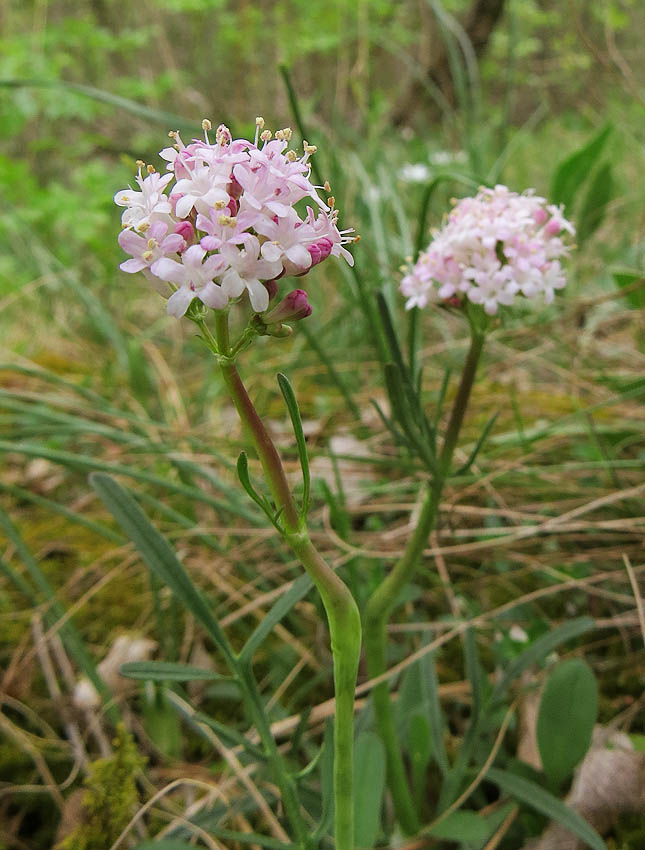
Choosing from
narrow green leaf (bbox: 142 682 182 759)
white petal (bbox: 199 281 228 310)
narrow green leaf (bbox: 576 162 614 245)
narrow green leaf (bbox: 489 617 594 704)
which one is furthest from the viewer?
narrow green leaf (bbox: 576 162 614 245)

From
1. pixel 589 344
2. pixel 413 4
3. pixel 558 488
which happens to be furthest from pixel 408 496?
pixel 413 4

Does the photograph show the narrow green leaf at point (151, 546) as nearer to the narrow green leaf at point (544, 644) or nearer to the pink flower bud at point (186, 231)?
the pink flower bud at point (186, 231)

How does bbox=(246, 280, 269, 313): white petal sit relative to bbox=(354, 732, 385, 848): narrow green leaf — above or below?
above

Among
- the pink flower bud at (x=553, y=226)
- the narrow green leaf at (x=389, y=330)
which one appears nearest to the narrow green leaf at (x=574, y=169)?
the pink flower bud at (x=553, y=226)

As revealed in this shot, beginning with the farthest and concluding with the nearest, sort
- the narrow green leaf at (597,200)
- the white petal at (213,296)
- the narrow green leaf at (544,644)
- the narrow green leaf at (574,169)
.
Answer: the narrow green leaf at (597,200) < the narrow green leaf at (574,169) < the narrow green leaf at (544,644) < the white petal at (213,296)

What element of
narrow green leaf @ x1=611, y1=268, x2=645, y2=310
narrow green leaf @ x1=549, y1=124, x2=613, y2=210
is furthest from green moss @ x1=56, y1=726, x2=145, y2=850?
narrow green leaf @ x1=549, y1=124, x2=613, y2=210

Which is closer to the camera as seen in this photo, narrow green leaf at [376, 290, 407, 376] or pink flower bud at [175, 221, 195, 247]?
Result: pink flower bud at [175, 221, 195, 247]

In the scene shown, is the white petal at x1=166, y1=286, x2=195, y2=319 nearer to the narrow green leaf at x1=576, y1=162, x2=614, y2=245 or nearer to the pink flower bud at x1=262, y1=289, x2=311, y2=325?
the pink flower bud at x1=262, y1=289, x2=311, y2=325

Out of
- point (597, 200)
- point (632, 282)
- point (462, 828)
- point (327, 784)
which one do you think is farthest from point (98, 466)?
point (597, 200)

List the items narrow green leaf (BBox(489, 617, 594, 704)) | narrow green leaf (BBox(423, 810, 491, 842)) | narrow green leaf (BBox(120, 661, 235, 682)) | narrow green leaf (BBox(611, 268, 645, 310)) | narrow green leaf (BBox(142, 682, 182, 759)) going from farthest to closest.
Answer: narrow green leaf (BBox(611, 268, 645, 310)) → narrow green leaf (BBox(142, 682, 182, 759)) → narrow green leaf (BBox(489, 617, 594, 704)) → narrow green leaf (BBox(423, 810, 491, 842)) → narrow green leaf (BBox(120, 661, 235, 682))
